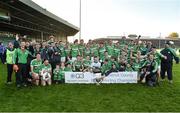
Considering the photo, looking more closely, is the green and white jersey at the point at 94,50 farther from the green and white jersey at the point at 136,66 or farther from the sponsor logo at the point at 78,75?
the sponsor logo at the point at 78,75

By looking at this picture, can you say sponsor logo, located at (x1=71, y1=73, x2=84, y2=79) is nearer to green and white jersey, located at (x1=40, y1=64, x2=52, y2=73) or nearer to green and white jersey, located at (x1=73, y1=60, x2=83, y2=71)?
green and white jersey, located at (x1=73, y1=60, x2=83, y2=71)

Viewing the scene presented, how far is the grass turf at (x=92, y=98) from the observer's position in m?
10.8

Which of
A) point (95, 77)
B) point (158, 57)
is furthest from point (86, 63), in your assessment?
point (158, 57)

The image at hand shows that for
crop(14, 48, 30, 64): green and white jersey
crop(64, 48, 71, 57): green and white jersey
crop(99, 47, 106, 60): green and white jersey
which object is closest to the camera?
crop(14, 48, 30, 64): green and white jersey

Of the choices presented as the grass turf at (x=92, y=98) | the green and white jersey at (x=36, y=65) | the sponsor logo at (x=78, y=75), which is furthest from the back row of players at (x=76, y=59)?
the grass turf at (x=92, y=98)

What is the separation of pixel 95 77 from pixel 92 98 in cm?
244

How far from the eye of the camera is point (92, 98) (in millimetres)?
11969

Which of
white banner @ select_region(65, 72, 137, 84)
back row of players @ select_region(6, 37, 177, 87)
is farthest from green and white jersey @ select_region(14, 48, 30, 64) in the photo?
white banner @ select_region(65, 72, 137, 84)

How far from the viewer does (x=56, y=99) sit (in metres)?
11.8

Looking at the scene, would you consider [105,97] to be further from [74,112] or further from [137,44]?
[137,44]

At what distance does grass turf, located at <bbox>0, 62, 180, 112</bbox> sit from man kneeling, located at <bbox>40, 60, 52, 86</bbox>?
16.0 inches

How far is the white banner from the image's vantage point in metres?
14.3

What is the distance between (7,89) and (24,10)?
18.4 metres

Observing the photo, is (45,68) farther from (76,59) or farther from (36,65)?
(76,59)
